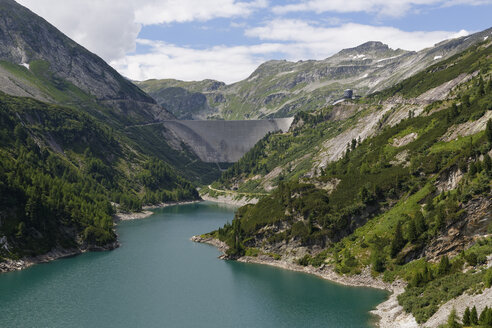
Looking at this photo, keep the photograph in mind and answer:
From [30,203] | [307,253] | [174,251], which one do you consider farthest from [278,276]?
[30,203]

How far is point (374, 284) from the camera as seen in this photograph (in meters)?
91.4

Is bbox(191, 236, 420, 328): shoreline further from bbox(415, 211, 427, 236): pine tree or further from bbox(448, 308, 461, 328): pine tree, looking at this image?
bbox(415, 211, 427, 236): pine tree

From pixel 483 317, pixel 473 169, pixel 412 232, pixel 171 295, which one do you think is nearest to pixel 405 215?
pixel 412 232

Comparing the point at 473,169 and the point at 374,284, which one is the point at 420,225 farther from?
the point at 473,169

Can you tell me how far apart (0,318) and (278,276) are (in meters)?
58.8

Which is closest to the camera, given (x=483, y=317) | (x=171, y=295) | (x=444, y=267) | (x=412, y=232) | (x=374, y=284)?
(x=483, y=317)

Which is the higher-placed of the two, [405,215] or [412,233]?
[405,215]

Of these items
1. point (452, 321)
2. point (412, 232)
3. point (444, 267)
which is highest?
point (412, 232)

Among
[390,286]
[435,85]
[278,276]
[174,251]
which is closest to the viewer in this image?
[390,286]

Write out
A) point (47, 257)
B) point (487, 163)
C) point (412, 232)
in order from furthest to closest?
point (47, 257), point (412, 232), point (487, 163)

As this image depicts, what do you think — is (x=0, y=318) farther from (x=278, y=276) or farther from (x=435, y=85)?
(x=435, y=85)

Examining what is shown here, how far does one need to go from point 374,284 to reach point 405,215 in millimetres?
17893

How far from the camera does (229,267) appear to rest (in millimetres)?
116438

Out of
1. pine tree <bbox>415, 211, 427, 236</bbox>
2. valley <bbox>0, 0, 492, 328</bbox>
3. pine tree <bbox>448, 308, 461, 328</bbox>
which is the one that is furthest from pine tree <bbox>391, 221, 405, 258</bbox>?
pine tree <bbox>448, 308, 461, 328</bbox>
